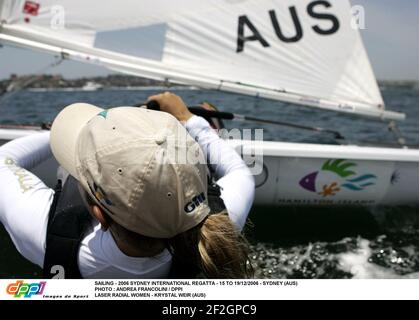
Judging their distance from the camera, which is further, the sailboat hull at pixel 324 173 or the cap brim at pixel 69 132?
the sailboat hull at pixel 324 173

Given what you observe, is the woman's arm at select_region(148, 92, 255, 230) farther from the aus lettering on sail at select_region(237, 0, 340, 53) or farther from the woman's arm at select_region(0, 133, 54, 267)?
the aus lettering on sail at select_region(237, 0, 340, 53)

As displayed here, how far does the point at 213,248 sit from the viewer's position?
2.67 feet

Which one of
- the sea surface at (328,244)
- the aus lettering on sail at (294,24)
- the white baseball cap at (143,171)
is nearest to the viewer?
the white baseball cap at (143,171)

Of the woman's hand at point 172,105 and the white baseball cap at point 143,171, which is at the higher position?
the white baseball cap at point 143,171

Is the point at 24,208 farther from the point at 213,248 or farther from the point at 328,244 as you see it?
the point at 328,244

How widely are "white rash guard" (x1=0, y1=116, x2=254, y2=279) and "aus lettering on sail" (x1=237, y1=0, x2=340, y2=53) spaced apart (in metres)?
1.57

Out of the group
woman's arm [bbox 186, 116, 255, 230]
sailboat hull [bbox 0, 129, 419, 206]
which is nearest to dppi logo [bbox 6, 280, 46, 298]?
woman's arm [bbox 186, 116, 255, 230]

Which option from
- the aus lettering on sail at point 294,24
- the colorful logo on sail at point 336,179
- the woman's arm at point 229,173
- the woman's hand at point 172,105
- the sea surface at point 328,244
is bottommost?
the sea surface at point 328,244

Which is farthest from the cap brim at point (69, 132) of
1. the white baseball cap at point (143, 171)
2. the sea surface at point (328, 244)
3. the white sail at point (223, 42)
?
the white sail at point (223, 42)

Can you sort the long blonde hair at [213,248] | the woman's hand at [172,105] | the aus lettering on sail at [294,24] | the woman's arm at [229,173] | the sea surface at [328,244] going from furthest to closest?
the aus lettering on sail at [294,24], the sea surface at [328,244], the woman's hand at [172,105], the woman's arm at [229,173], the long blonde hair at [213,248]

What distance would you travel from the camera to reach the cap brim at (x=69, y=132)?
897mm

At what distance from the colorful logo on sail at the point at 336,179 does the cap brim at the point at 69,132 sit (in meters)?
1.73

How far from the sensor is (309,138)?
192 inches

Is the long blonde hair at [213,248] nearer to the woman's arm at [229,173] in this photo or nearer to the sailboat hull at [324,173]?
the woman's arm at [229,173]
